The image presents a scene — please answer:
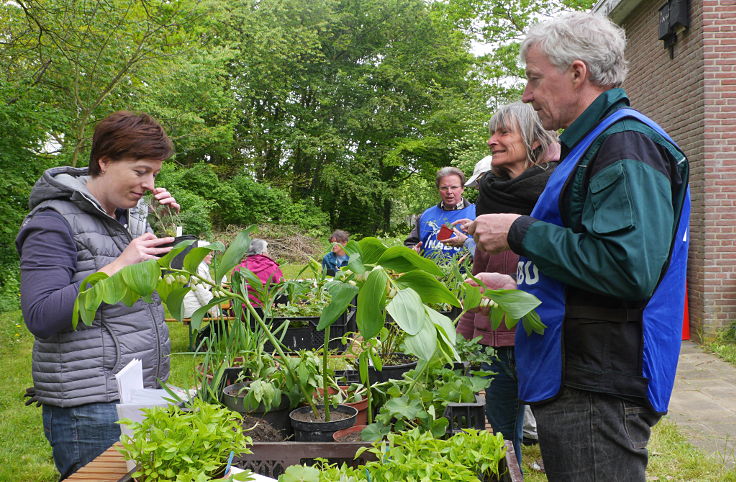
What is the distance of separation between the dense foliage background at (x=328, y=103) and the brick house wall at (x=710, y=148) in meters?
7.68

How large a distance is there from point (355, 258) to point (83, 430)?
1.21 m

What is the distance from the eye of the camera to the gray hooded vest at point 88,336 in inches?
69.4

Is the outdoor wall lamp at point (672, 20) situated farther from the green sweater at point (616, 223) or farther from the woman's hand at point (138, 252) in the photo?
the woman's hand at point (138, 252)

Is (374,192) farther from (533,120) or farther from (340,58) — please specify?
(533,120)

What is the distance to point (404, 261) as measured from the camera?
1101 millimetres

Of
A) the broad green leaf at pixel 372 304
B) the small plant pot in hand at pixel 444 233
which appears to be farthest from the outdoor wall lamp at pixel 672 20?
the broad green leaf at pixel 372 304

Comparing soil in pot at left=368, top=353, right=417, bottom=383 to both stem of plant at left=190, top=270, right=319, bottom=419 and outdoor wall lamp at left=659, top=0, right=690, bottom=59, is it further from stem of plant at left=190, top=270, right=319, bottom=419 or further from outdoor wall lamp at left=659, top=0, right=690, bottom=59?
outdoor wall lamp at left=659, top=0, right=690, bottom=59

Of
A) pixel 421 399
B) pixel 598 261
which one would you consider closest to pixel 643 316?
pixel 598 261

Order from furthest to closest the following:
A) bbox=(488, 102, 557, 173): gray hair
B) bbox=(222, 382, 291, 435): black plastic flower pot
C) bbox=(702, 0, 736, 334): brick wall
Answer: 1. bbox=(702, 0, 736, 334): brick wall
2. bbox=(488, 102, 557, 173): gray hair
3. bbox=(222, 382, 291, 435): black plastic flower pot

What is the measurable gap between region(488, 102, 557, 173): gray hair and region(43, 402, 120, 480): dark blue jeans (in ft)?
5.92

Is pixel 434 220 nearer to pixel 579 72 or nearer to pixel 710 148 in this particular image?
pixel 579 72

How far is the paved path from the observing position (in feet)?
12.6

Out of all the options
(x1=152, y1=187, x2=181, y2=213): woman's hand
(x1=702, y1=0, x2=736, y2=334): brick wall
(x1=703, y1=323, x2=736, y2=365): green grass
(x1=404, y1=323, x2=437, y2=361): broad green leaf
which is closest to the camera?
(x1=404, y1=323, x2=437, y2=361): broad green leaf

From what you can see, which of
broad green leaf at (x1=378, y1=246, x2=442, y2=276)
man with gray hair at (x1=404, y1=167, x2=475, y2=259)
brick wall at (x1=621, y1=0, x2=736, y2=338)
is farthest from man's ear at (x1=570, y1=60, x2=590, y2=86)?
brick wall at (x1=621, y1=0, x2=736, y2=338)
